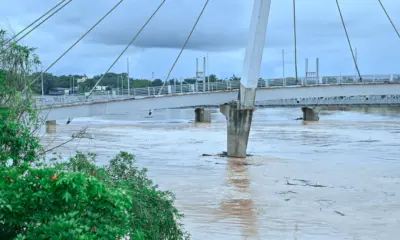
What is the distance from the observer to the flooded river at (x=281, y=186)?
17.1 m

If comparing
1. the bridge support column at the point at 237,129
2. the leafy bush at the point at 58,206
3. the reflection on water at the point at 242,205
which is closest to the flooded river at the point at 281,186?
the reflection on water at the point at 242,205

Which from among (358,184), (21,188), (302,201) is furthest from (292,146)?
(21,188)

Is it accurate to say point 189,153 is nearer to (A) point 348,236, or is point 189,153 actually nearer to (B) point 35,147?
(A) point 348,236

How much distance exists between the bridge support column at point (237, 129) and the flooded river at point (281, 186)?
0.92 m

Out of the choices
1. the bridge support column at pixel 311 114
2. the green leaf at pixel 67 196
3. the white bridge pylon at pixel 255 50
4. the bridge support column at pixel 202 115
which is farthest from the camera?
the bridge support column at pixel 311 114

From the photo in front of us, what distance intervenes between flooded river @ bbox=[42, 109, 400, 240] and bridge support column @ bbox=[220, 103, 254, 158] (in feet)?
3.00

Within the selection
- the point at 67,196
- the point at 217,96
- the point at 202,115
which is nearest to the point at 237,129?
the point at 217,96

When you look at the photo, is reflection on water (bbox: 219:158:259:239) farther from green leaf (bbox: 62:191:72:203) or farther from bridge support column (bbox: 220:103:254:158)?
green leaf (bbox: 62:191:72:203)

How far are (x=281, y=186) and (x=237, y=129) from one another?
35.4 ft

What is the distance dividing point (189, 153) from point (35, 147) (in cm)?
3136

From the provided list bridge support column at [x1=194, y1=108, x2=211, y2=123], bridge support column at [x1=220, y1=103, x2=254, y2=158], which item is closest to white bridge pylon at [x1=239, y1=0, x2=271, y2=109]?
bridge support column at [x1=220, y1=103, x2=254, y2=158]

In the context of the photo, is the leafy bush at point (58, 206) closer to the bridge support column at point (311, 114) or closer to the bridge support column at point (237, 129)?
the bridge support column at point (237, 129)

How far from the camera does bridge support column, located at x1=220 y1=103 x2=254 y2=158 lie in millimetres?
35938

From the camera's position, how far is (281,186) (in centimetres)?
2547
